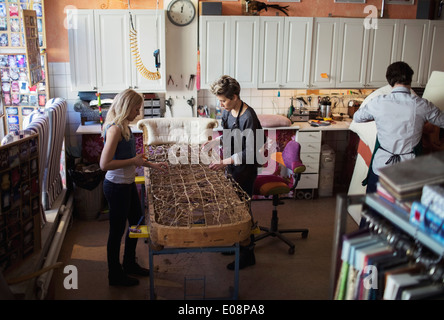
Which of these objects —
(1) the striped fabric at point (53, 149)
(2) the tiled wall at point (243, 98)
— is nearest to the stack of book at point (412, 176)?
(1) the striped fabric at point (53, 149)

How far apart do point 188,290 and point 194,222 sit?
102 cm

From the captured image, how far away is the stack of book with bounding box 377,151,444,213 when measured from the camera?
188cm

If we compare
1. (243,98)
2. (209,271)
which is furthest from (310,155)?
(209,271)

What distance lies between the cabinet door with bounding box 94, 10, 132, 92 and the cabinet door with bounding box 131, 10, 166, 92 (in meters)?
0.10

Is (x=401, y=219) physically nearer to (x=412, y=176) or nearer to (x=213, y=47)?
(x=412, y=176)

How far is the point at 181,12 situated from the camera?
19.2ft

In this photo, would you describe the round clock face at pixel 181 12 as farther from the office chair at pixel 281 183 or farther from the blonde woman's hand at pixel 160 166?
the blonde woman's hand at pixel 160 166

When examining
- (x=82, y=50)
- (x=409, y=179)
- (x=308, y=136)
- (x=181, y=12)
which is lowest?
(x=308, y=136)

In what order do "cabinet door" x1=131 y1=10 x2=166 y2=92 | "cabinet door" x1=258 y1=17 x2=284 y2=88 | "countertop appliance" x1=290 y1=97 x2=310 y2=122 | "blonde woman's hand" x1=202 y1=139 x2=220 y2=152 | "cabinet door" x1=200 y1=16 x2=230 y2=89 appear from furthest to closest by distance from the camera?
"countertop appliance" x1=290 y1=97 x2=310 y2=122
"cabinet door" x1=258 y1=17 x2=284 y2=88
"cabinet door" x1=200 y1=16 x2=230 y2=89
"cabinet door" x1=131 y1=10 x2=166 y2=92
"blonde woman's hand" x1=202 y1=139 x2=220 y2=152

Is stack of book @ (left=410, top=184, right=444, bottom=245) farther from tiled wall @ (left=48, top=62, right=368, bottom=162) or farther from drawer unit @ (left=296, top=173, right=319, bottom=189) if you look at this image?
tiled wall @ (left=48, top=62, right=368, bottom=162)

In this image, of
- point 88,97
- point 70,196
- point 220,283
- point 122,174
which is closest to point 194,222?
point 122,174

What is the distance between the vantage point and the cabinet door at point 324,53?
6.00 m

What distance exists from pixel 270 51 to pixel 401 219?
4.39 m

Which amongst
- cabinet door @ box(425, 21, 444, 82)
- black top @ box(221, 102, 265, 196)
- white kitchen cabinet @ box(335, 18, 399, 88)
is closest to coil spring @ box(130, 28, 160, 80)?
black top @ box(221, 102, 265, 196)
